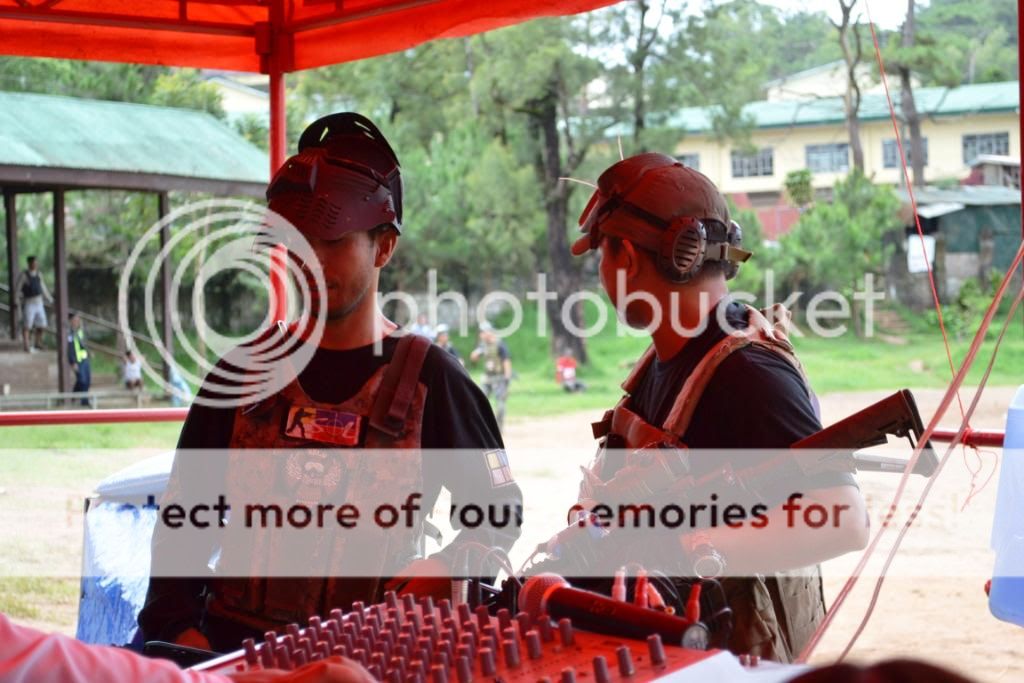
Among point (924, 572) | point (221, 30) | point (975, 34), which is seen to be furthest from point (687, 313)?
point (975, 34)

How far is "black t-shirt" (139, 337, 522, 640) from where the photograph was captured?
11.4ft

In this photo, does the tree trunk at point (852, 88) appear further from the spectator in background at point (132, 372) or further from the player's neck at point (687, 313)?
the player's neck at point (687, 313)

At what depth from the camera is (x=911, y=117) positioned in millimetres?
36781

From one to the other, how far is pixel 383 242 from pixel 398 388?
511mm

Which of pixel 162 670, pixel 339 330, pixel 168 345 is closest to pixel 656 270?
pixel 339 330

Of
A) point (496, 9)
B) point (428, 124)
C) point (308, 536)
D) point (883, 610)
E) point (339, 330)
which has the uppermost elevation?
point (428, 124)

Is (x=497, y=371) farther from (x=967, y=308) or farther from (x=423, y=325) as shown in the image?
(x=967, y=308)

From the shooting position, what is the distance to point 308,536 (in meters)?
3.52

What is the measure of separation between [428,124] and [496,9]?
31.5 metres

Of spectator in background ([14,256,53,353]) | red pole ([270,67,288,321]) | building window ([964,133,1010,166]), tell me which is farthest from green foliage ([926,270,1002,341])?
red pole ([270,67,288,321])

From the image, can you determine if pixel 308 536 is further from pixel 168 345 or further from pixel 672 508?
pixel 168 345

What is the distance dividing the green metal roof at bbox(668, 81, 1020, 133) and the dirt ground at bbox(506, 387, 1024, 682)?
13140mm

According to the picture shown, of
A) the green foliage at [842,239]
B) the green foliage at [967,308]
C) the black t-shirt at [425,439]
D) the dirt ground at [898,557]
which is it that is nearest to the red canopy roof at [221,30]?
the black t-shirt at [425,439]

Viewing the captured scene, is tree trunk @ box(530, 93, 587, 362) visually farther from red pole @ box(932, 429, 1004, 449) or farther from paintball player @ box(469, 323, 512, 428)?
red pole @ box(932, 429, 1004, 449)
